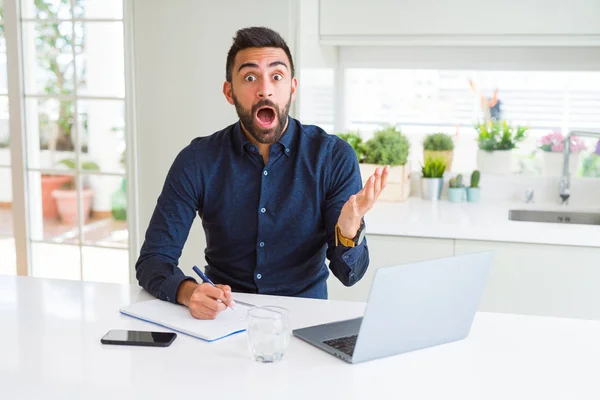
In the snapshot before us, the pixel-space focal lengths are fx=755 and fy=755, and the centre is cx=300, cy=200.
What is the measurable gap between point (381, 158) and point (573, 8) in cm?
101

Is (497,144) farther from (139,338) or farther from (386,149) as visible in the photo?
(139,338)

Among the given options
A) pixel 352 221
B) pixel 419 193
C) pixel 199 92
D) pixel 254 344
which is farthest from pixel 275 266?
pixel 419 193

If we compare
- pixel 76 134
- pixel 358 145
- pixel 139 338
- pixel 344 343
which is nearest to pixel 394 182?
pixel 358 145

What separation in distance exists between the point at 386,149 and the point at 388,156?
1.3 inches

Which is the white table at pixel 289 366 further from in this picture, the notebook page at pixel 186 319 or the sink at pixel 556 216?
the sink at pixel 556 216

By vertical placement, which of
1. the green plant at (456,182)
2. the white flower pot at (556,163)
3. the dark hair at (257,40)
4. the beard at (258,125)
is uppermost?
the dark hair at (257,40)

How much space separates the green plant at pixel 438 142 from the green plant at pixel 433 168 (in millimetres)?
85

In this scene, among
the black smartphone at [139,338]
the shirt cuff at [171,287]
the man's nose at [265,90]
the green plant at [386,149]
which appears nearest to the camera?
the black smartphone at [139,338]

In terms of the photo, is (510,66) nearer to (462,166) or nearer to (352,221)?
(462,166)

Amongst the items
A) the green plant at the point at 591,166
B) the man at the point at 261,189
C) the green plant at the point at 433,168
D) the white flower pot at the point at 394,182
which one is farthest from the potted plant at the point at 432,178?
→ the man at the point at 261,189

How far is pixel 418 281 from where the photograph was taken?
1495 millimetres

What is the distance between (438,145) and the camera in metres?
3.62

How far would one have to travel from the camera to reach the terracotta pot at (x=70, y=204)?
12.0ft

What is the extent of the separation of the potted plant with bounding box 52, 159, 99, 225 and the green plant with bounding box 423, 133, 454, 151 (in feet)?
5.23
